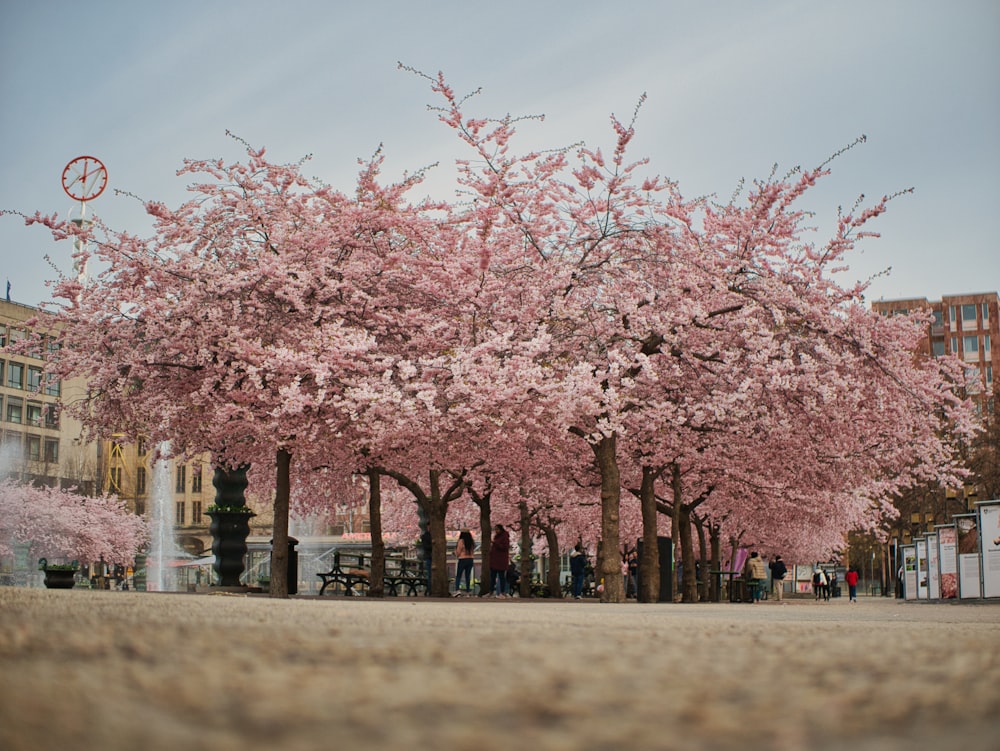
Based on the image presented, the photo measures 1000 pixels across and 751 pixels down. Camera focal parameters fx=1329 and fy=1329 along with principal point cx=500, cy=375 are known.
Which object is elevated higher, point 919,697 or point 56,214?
point 56,214

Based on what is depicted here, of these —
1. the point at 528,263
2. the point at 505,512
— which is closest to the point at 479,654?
the point at 528,263

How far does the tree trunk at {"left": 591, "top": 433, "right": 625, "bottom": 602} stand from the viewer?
22.9 m

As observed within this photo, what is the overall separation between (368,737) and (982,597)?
1039 inches

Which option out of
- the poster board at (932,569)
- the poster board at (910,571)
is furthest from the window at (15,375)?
the poster board at (932,569)

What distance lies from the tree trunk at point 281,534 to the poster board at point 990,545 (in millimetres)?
12972

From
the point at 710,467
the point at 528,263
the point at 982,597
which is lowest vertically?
the point at 982,597

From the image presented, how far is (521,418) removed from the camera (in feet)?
72.4

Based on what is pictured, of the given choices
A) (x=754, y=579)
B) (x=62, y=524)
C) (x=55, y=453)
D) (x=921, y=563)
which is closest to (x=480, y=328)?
(x=921, y=563)

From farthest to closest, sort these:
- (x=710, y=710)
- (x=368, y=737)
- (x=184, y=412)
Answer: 1. (x=184, y=412)
2. (x=710, y=710)
3. (x=368, y=737)

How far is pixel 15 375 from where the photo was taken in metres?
103

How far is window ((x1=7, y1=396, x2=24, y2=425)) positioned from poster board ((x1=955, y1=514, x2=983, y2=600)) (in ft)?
290

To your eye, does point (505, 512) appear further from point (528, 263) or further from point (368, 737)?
point (368, 737)

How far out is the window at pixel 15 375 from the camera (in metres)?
102

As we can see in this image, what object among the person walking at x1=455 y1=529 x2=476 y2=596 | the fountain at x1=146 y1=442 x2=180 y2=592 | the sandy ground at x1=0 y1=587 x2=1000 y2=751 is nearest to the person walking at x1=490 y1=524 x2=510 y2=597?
the person walking at x1=455 y1=529 x2=476 y2=596
